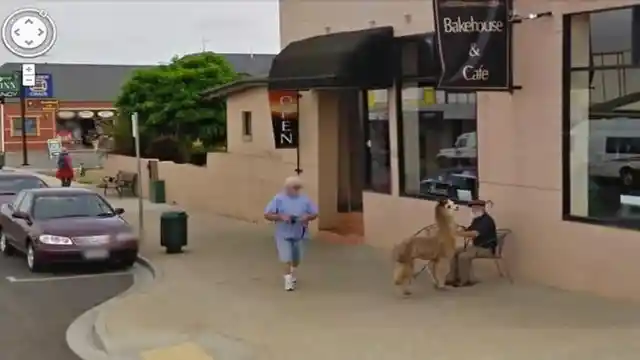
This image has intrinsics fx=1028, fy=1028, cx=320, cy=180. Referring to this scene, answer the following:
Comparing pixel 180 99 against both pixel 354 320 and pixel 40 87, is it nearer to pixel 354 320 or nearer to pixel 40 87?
pixel 40 87

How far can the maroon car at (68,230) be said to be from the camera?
659 inches

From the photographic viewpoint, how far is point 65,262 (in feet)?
55.1

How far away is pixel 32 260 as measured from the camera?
17.1 m

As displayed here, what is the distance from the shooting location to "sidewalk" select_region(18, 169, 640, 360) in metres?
10.1

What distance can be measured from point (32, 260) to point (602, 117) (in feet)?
31.4

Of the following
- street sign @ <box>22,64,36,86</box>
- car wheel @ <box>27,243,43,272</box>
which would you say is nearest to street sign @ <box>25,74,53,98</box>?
street sign @ <box>22,64,36,86</box>

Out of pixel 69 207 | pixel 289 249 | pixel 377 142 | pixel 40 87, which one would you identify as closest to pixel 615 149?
pixel 289 249

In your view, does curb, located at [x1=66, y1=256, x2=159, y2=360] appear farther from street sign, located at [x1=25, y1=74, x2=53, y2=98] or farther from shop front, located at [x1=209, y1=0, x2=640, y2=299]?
street sign, located at [x1=25, y1=74, x2=53, y2=98]

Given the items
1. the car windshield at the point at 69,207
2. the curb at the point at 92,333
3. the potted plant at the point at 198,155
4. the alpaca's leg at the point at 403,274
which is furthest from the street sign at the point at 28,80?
the alpaca's leg at the point at 403,274

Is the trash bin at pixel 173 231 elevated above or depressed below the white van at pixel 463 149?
below

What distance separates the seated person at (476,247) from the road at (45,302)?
16.3 feet

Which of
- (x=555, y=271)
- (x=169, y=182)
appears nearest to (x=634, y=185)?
(x=555, y=271)

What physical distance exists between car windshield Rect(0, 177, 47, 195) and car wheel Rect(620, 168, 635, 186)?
15186 mm

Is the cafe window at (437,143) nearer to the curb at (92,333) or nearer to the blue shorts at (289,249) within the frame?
the blue shorts at (289,249)
